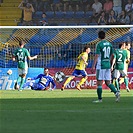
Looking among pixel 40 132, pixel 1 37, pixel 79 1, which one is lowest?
pixel 40 132

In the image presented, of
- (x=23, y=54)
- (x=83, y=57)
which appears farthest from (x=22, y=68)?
(x=83, y=57)

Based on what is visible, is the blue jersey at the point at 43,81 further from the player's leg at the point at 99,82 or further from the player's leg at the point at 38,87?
the player's leg at the point at 99,82

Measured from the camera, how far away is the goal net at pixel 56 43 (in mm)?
29781

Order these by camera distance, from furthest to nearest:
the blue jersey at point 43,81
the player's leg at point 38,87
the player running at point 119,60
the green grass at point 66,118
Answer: the player's leg at point 38,87
the blue jersey at point 43,81
the player running at point 119,60
the green grass at point 66,118

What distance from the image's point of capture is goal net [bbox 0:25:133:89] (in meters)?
29.8

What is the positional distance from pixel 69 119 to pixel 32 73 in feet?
54.5

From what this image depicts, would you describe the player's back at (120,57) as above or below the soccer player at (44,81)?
above

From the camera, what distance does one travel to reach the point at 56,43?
31078mm

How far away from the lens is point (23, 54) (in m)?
25.6

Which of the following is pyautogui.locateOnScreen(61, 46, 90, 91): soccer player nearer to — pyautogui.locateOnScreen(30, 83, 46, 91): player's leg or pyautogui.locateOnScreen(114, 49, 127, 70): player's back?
pyautogui.locateOnScreen(30, 83, 46, 91): player's leg

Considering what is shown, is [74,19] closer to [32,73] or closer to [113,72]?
[32,73]

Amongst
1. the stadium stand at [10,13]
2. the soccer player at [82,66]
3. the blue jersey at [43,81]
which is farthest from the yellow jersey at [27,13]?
the soccer player at [82,66]

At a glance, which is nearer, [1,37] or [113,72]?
[113,72]

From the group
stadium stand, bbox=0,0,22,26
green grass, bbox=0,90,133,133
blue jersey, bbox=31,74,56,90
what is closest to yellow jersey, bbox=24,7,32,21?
stadium stand, bbox=0,0,22,26
